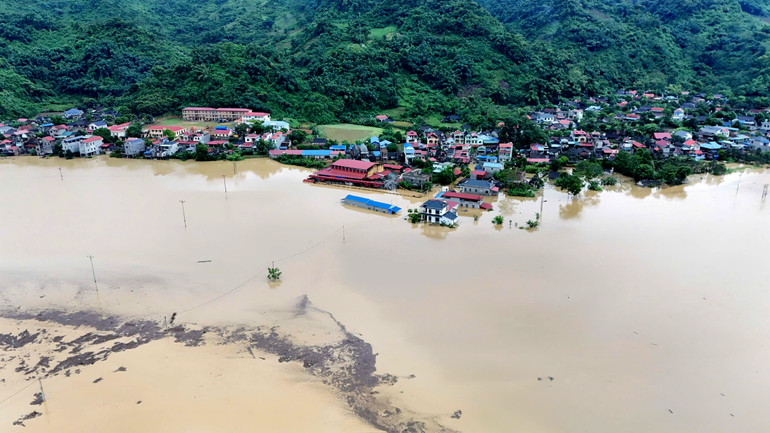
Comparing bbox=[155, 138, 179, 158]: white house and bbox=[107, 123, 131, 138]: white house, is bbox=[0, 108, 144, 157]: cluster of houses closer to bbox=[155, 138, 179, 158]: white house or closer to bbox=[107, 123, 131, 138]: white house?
bbox=[107, 123, 131, 138]: white house

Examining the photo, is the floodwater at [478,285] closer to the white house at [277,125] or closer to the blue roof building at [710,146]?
the blue roof building at [710,146]

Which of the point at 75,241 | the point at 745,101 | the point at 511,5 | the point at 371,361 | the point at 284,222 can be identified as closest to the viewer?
the point at 371,361

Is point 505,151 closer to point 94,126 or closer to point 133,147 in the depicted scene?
point 133,147

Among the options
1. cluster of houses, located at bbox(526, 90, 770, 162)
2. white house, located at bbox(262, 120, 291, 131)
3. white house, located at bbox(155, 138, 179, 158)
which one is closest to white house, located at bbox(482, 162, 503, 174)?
cluster of houses, located at bbox(526, 90, 770, 162)

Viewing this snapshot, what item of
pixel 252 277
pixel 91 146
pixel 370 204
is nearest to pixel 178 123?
pixel 91 146

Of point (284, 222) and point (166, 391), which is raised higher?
point (284, 222)

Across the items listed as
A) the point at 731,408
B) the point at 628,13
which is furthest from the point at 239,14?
the point at 731,408

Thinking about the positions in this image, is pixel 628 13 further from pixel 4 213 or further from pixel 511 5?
pixel 4 213

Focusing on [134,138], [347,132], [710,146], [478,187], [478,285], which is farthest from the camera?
[347,132]
